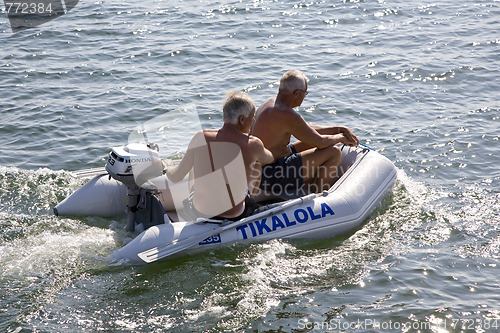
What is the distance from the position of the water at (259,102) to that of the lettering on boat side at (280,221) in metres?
0.19

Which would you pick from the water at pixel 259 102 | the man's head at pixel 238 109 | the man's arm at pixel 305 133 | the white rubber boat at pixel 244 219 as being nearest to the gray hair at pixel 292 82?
the man's arm at pixel 305 133

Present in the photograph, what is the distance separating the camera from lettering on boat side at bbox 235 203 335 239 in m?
5.21

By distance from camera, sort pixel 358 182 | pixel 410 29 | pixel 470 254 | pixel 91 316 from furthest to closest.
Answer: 1. pixel 410 29
2. pixel 358 182
3. pixel 470 254
4. pixel 91 316

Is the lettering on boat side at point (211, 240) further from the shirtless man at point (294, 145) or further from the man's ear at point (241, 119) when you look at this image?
the man's ear at point (241, 119)

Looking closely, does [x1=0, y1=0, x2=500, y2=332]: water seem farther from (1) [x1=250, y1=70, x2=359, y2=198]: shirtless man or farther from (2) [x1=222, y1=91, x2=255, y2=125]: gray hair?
(2) [x1=222, y1=91, x2=255, y2=125]: gray hair

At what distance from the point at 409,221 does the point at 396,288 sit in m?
1.18

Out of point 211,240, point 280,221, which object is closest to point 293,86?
point 280,221

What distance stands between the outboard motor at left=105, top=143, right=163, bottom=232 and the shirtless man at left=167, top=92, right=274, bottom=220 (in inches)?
6.9

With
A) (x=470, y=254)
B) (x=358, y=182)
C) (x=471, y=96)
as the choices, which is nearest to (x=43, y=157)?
(x=358, y=182)

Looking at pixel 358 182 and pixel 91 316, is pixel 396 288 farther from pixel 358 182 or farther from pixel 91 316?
pixel 91 316

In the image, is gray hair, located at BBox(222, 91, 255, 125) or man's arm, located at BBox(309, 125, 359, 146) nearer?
gray hair, located at BBox(222, 91, 255, 125)

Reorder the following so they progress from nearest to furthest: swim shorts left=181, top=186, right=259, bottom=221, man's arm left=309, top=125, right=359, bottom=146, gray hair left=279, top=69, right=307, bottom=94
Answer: swim shorts left=181, top=186, right=259, bottom=221
gray hair left=279, top=69, right=307, bottom=94
man's arm left=309, top=125, right=359, bottom=146

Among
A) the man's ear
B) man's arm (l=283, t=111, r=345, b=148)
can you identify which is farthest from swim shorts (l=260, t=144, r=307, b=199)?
the man's ear

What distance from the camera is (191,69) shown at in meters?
10.1
